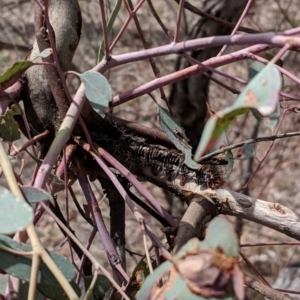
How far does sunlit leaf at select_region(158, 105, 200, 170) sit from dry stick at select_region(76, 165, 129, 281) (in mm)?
115

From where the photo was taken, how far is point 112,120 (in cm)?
68

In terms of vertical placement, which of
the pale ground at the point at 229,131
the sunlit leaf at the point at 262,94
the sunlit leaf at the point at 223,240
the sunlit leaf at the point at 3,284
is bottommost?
the pale ground at the point at 229,131

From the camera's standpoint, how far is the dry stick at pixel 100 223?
55 centimetres

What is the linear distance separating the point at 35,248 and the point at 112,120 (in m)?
0.33

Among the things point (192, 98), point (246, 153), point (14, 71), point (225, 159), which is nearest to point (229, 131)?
point (192, 98)

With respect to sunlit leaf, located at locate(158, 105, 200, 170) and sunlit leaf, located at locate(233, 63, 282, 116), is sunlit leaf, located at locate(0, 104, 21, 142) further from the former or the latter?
sunlit leaf, located at locate(233, 63, 282, 116)

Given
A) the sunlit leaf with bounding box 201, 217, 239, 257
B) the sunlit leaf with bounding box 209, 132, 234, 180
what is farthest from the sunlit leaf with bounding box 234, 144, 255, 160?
the sunlit leaf with bounding box 201, 217, 239, 257

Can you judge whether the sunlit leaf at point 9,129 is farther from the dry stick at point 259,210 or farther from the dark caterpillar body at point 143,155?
the dry stick at point 259,210

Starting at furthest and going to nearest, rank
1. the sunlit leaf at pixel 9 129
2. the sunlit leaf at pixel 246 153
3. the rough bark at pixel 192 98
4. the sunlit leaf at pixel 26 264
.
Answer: the rough bark at pixel 192 98 → the sunlit leaf at pixel 246 153 → the sunlit leaf at pixel 9 129 → the sunlit leaf at pixel 26 264

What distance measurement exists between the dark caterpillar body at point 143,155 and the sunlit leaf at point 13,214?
30cm

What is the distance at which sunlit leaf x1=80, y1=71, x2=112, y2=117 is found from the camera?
47 cm

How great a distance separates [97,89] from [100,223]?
0.18 m

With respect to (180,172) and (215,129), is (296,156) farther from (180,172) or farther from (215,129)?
(215,129)

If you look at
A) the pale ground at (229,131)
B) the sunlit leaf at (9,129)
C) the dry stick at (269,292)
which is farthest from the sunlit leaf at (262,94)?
the pale ground at (229,131)
